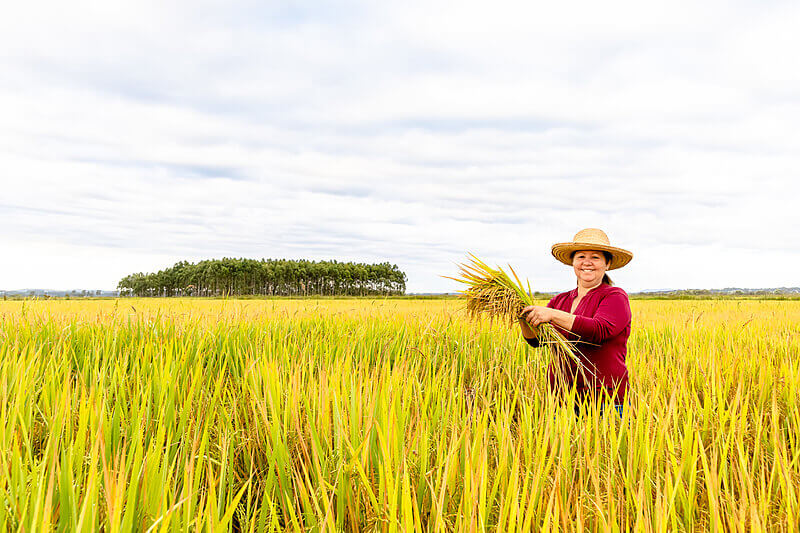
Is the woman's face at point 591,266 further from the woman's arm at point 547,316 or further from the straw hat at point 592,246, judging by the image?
the woman's arm at point 547,316

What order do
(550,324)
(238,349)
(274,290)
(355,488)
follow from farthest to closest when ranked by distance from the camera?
(274,290) < (238,349) < (550,324) < (355,488)

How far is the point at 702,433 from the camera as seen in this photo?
238cm

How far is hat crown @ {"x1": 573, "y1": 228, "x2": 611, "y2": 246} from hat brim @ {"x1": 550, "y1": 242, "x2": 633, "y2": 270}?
47mm

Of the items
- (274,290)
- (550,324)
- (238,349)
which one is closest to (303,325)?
(238,349)

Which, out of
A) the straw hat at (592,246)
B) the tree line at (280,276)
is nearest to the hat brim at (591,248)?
the straw hat at (592,246)

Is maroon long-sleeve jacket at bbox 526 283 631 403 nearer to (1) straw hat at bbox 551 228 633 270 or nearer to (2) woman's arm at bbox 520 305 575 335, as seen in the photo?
(2) woman's arm at bbox 520 305 575 335

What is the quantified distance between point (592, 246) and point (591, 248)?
0.37 feet

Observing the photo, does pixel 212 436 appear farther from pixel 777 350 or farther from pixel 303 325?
pixel 777 350

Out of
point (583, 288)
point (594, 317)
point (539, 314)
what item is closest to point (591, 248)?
point (583, 288)

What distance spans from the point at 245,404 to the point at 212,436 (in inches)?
10.5

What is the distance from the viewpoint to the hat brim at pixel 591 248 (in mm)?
3452

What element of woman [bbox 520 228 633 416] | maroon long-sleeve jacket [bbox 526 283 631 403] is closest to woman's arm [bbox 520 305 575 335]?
woman [bbox 520 228 633 416]

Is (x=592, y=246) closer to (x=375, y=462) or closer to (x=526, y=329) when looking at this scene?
(x=526, y=329)

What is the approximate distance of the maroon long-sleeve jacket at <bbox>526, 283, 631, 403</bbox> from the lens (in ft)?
10.5
